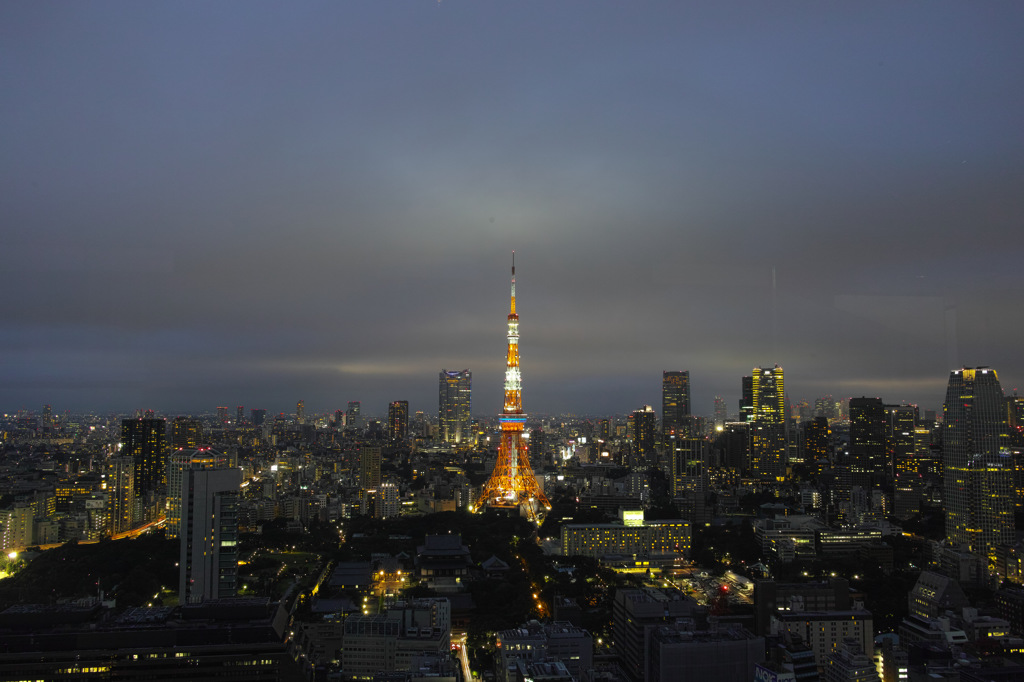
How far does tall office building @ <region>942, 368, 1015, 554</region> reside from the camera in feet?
32.5

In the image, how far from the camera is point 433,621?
6668 millimetres

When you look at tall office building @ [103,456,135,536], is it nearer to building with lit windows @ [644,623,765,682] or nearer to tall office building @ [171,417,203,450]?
tall office building @ [171,417,203,450]

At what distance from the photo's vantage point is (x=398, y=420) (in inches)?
1058

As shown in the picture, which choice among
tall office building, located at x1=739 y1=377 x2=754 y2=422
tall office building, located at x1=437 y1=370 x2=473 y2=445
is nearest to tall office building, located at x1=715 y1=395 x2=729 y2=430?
tall office building, located at x1=739 y1=377 x2=754 y2=422

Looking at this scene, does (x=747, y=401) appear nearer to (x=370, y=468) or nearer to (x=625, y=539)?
(x=625, y=539)

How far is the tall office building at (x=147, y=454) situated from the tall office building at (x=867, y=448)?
36.4ft

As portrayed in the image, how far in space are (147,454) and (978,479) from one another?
12.5 meters

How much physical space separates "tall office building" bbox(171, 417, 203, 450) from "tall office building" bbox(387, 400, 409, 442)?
14480 millimetres

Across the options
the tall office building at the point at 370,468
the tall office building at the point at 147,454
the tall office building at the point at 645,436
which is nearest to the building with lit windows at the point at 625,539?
the tall office building at the point at 147,454

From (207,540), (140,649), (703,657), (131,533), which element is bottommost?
(131,533)

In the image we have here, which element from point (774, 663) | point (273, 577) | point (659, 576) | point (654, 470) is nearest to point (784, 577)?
point (659, 576)

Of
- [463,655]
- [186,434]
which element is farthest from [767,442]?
[463,655]

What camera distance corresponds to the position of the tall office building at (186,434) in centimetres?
1048

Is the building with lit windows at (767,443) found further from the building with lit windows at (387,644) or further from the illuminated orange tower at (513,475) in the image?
the building with lit windows at (387,644)
